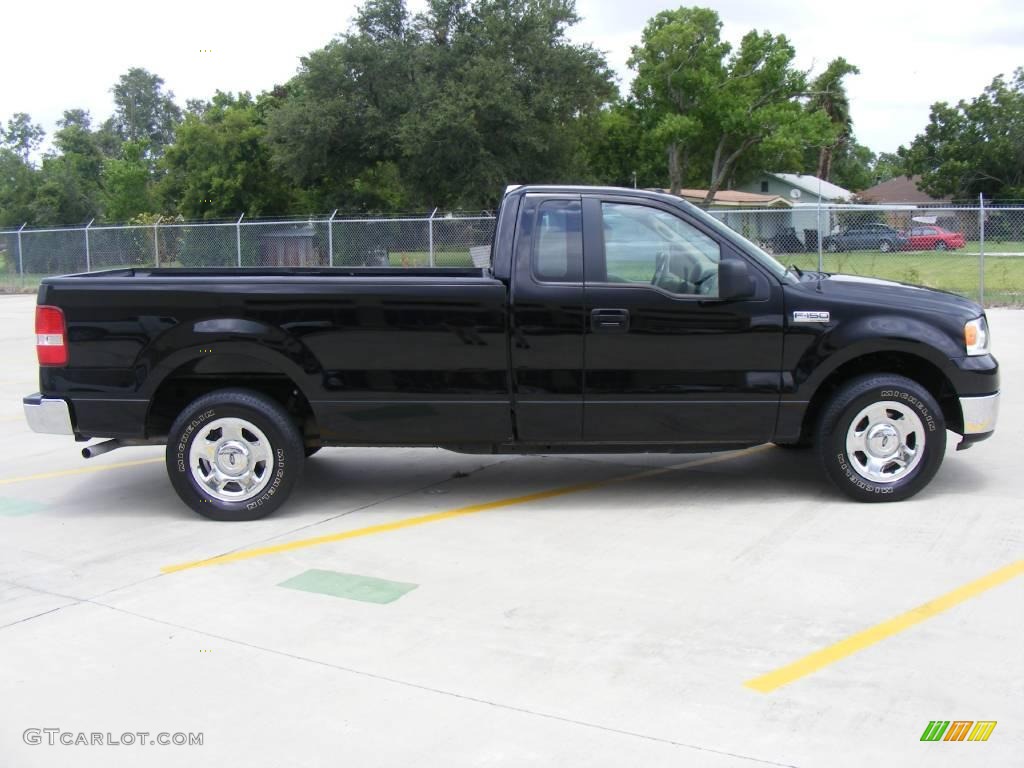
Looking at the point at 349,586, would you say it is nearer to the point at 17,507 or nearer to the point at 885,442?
the point at 17,507

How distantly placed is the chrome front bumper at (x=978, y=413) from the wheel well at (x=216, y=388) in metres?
4.09

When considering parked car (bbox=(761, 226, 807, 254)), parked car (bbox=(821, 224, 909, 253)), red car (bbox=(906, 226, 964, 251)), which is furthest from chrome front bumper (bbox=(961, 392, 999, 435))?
red car (bbox=(906, 226, 964, 251))

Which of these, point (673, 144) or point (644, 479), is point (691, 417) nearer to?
point (644, 479)

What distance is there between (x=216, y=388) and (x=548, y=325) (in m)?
2.16

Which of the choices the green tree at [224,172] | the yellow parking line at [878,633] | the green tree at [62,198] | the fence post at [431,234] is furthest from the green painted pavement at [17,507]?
the green tree at [62,198]

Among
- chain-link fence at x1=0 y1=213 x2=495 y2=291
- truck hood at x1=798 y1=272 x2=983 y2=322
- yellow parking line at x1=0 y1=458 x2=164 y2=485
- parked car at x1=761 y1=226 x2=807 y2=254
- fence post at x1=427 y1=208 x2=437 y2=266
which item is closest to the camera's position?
truck hood at x1=798 y1=272 x2=983 y2=322

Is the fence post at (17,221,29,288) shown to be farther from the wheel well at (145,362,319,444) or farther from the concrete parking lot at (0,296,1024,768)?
the wheel well at (145,362,319,444)

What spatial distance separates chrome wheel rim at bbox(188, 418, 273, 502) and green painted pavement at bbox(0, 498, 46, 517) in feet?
4.38

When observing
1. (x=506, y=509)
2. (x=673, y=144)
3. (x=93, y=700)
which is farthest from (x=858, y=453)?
(x=673, y=144)

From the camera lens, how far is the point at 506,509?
264 inches

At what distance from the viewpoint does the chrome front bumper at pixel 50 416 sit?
20.9 feet

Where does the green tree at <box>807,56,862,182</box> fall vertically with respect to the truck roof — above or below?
above

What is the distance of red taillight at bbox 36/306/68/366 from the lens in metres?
Answer: 6.31

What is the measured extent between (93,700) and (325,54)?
114ft
